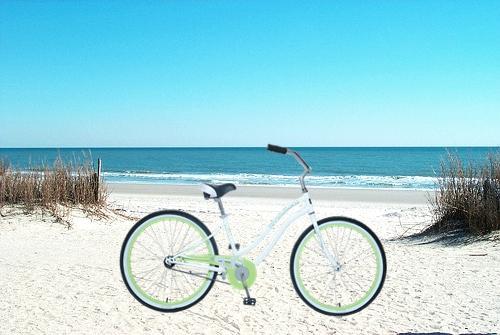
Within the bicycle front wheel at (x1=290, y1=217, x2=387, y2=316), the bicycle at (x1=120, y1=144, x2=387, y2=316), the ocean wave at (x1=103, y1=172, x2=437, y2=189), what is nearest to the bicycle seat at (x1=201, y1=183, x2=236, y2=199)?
the bicycle at (x1=120, y1=144, x2=387, y2=316)

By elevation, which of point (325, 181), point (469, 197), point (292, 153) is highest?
point (292, 153)

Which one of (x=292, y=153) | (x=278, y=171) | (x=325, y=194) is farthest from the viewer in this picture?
(x=278, y=171)

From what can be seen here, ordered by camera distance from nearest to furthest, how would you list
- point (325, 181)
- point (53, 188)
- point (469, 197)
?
point (469, 197) → point (53, 188) → point (325, 181)

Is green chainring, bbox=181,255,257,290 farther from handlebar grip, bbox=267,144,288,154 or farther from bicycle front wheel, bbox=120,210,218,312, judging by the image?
handlebar grip, bbox=267,144,288,154

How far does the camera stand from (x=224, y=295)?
496 centimetres

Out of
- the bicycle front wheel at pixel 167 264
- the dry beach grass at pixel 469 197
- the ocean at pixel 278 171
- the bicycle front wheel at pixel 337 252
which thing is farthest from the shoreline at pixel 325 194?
the bicycle front wheel at pixel 167 264

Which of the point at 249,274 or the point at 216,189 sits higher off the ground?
the point at 216,189

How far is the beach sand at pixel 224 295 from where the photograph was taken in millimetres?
4191

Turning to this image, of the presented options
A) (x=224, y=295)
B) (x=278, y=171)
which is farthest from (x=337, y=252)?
(x=278, y=171)

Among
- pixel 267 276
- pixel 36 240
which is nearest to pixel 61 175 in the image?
pixel 36 240

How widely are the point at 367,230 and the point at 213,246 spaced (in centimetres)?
72

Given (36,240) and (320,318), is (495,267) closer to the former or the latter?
(320,318)

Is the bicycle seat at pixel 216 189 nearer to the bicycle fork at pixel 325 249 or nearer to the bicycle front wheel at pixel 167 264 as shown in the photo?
the bicycle front wheel at pixel 167 264

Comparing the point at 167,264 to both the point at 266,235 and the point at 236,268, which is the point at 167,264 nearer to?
the point at 236,268
